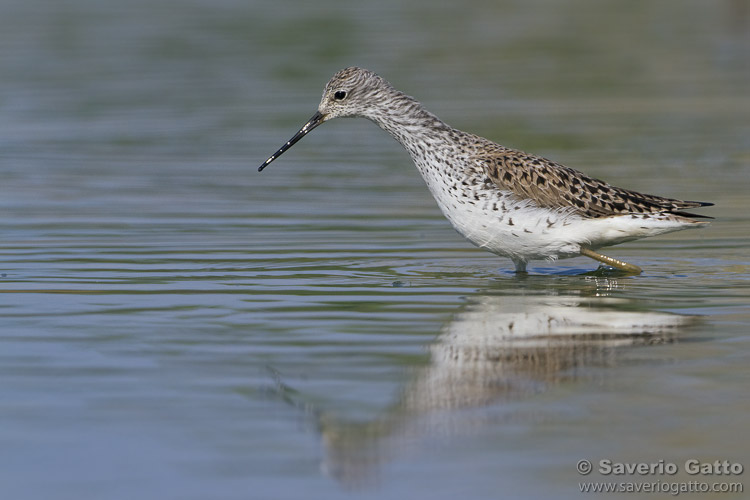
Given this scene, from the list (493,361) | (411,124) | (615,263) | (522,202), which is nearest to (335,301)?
(522,202)

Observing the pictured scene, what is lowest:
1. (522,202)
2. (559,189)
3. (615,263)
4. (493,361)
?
(493,361)

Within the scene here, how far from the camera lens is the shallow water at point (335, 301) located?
7336 millimetres

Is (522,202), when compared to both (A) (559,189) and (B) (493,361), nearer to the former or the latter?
(A) (559,189)

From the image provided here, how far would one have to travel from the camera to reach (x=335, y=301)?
1141 cm

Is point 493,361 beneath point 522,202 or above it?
beneath

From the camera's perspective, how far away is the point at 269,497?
6.70 metres

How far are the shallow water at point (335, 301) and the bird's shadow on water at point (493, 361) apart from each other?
30 mm

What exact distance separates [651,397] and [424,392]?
1395mm

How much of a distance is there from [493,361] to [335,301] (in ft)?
8.54

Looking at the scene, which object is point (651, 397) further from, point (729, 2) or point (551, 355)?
point (729, 2)

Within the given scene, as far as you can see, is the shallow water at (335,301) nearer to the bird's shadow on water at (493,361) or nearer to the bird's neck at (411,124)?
the bird's shadow on water at (493,361)

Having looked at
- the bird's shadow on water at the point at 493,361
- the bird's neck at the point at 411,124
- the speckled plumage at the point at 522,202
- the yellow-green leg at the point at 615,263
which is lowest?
the bird's shadow on water at the point at 493,361

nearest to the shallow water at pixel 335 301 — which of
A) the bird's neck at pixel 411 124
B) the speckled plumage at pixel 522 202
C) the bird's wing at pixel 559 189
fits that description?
the speckled plumage at pixel 522 202

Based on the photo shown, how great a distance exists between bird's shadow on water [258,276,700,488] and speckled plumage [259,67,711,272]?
449 millimetres
